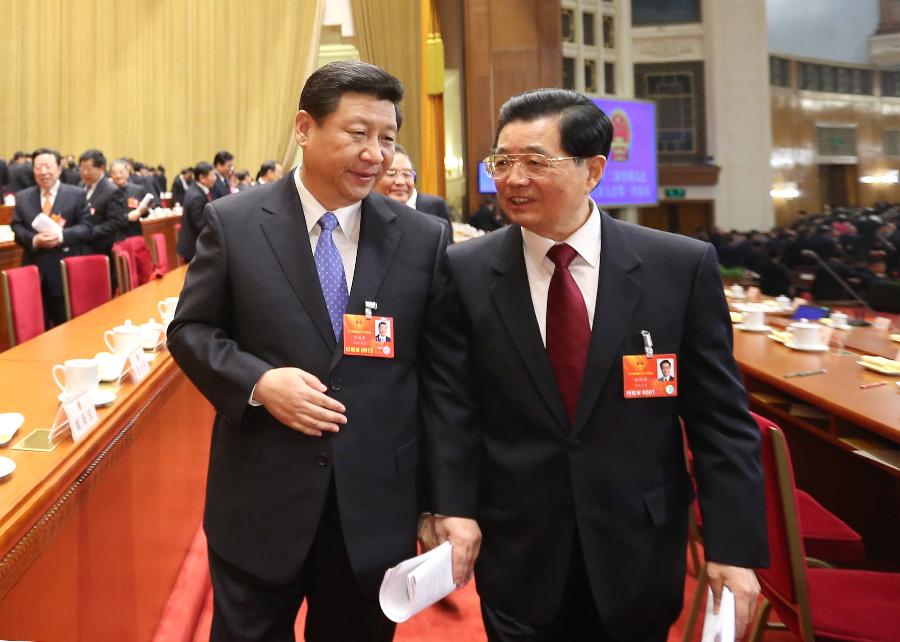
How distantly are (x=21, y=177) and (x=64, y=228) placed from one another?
4.03m

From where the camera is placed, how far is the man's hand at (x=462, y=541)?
128cm

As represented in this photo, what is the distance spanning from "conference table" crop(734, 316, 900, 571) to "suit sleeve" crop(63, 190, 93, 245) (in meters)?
4.08

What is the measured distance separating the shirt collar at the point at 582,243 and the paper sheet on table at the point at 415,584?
53cm

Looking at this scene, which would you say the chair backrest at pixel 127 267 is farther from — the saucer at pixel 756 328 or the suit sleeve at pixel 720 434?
the suit sleeve at pixel 720 434

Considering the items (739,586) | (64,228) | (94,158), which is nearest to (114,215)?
(94,158)

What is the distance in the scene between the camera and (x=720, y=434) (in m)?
1.28

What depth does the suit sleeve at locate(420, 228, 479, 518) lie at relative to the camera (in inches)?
51.7

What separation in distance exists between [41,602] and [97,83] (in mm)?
15564

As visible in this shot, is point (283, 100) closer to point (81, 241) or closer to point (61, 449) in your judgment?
point (81, 241)

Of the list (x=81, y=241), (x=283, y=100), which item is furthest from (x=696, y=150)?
(x=81, y=241)

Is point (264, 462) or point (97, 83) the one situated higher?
point (97, 83)

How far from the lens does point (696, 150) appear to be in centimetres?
1636

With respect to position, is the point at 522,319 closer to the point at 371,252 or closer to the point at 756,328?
the point at 371,252

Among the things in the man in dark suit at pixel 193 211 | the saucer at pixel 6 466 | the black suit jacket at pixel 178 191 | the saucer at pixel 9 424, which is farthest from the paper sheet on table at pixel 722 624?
the black suit jacket at pixel 178 191
